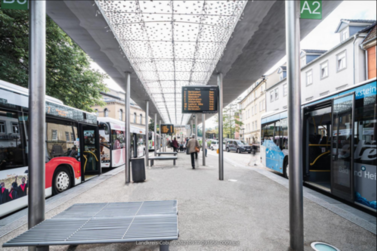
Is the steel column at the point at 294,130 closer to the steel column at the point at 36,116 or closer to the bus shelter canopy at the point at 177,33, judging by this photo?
the bus shelter canopy at the point at 177,33

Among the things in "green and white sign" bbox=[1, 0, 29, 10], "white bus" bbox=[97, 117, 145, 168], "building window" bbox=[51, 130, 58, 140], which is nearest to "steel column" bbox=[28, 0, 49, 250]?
"green and white sign" bbox=[1, 0, 29, 10]

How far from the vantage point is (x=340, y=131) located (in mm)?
5922

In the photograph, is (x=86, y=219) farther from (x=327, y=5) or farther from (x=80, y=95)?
(x=80, y=95)

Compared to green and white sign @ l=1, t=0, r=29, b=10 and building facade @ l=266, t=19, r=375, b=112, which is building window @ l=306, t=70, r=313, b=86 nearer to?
building facade @ l=266, t=19, r=375, b=112

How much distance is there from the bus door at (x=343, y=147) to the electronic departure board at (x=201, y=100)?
442cm

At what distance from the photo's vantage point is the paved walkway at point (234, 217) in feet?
11.0

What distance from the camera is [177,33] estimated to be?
6172mm

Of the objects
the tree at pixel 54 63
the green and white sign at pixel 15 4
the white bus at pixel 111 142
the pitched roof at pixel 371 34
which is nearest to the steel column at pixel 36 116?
the green and white sign at pixel 15 4

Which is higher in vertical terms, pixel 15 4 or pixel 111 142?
pixel 15 4

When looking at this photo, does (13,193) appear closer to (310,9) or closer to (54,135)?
(54,135)

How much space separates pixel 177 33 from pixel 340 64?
22.5 metres

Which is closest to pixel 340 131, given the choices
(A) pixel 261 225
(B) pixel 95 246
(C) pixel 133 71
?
(A) pixel 261 225

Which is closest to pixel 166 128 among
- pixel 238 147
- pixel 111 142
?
pixel 238 147

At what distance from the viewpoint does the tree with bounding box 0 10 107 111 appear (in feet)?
31.1
